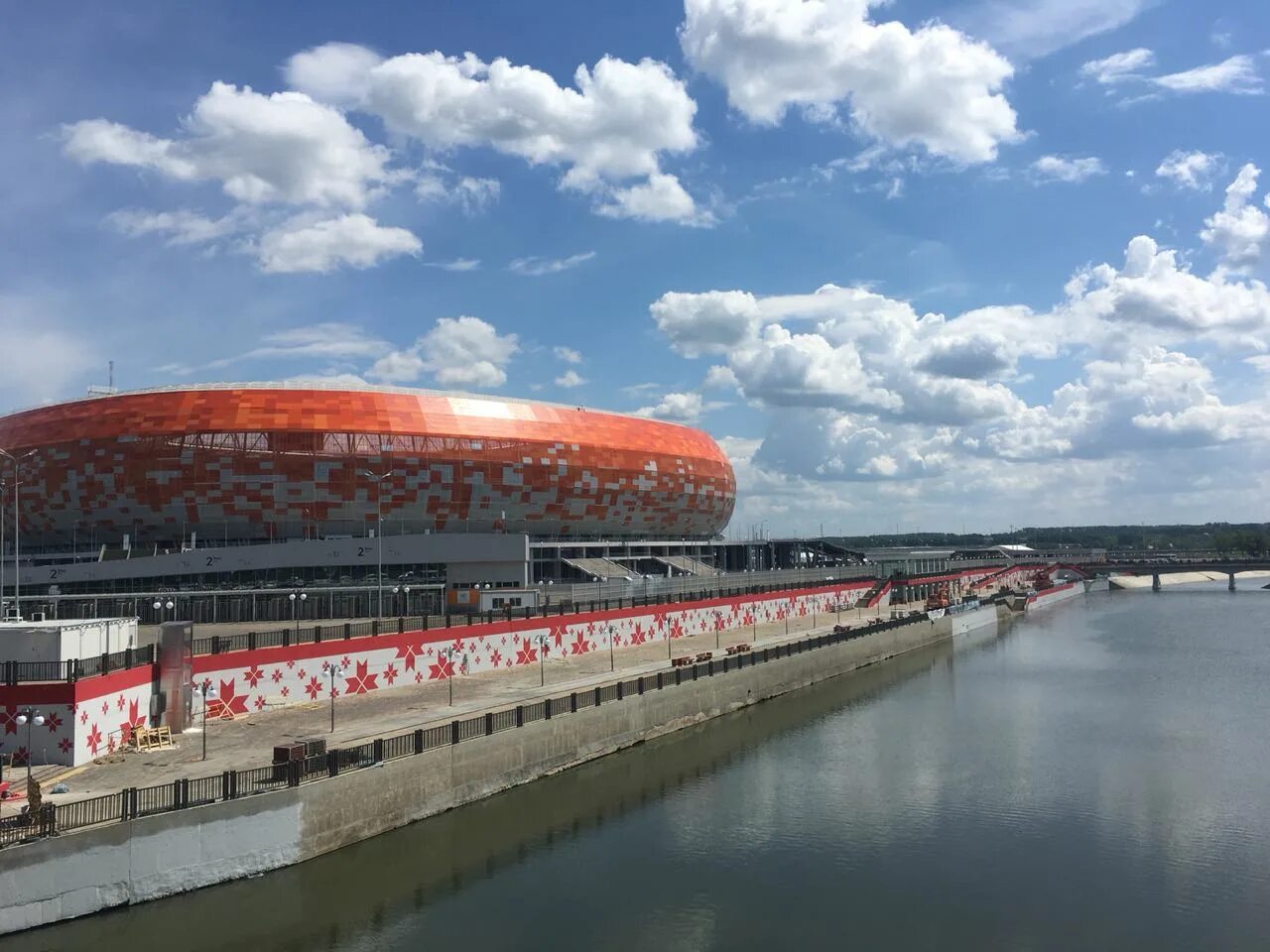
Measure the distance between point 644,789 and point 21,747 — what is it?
2032cm

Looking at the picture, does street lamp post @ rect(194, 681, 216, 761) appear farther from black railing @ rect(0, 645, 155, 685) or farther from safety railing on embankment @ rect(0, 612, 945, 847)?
safety railing on embankment @ rect(0, 612, 945, 847)

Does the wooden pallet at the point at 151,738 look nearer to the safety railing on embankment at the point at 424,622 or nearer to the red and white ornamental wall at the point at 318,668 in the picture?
the red and white ornamental wall at the point at 318,668

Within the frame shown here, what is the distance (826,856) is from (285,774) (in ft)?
51.4

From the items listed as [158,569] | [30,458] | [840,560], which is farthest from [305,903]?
[840,560]

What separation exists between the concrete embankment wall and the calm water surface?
1.80 ft

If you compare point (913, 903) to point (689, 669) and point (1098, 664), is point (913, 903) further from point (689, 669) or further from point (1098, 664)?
point (1098, 664)

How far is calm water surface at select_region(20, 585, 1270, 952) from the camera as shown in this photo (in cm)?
2247

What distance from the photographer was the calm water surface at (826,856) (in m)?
22.5

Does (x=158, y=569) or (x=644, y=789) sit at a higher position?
(x=158, y=569)

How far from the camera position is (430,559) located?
7131cm

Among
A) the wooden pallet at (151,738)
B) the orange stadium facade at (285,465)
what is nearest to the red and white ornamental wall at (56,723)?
the wooden pallet at (151,738)

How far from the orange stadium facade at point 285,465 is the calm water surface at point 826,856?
5133 cm

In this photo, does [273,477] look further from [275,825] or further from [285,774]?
[275,825]

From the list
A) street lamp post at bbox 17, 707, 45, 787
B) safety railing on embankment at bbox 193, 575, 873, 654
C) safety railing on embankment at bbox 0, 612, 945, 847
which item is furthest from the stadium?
street lamp post at bbox 17, 707, 45, 787
